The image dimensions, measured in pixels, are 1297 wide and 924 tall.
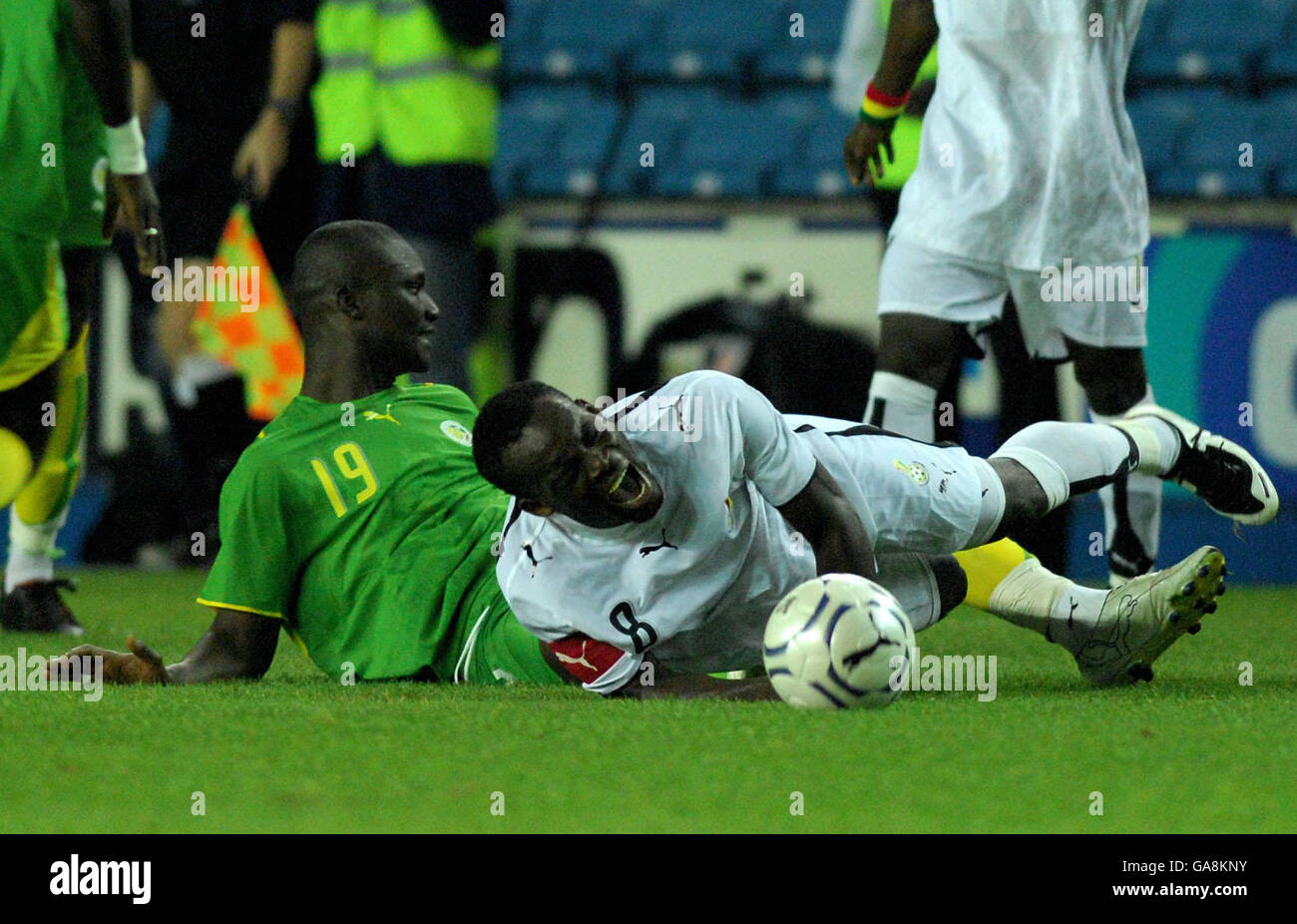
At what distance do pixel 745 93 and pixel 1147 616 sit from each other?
5868mm

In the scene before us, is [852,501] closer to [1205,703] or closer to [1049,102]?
[1205,703]

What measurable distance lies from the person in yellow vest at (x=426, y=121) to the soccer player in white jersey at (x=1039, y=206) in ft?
9.42

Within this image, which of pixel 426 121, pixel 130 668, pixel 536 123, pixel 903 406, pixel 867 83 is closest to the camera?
pixel 130 668

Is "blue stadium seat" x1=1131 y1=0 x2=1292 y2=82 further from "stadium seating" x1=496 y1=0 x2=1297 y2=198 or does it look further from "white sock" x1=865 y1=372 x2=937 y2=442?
"white sock" x1=865 y1=372 x2=937 y2=442

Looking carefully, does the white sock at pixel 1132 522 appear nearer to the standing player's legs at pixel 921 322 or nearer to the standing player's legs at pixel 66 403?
the standing player's legs at pixel 921 322

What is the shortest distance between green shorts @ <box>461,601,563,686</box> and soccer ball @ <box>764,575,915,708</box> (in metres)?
0.67

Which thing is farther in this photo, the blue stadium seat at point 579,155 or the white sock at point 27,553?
the blue stadium seat at point 579,155

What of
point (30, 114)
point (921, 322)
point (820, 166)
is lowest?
point (921, 322)

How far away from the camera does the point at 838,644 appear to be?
3.09m

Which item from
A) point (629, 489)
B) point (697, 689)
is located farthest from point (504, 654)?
point (629, 489)

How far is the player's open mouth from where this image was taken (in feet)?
10.1

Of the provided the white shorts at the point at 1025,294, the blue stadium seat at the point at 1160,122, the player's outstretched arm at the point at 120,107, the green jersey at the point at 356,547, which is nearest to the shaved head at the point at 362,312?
the green jersey at the point at 356,547

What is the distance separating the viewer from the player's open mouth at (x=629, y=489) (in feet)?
10.1

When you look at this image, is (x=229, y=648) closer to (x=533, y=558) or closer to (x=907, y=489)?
(x=533, y=558)
